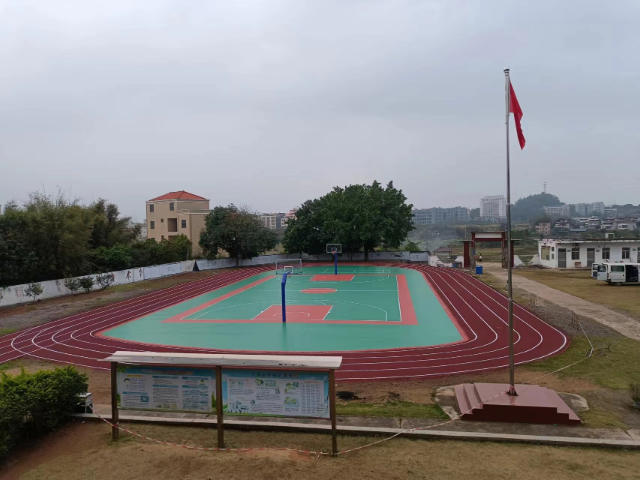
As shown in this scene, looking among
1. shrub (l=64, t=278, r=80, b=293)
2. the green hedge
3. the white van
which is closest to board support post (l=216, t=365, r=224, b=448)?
the green hedge

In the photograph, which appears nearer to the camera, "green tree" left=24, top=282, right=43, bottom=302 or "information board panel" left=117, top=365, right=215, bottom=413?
"information board panel" left=117, top=365, right=215, bottom=413

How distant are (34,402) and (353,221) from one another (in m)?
42.0

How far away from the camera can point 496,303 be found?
79.9 ft

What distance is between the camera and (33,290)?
27.0 metres

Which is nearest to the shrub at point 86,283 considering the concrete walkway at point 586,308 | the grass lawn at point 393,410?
the grass lawn at point 393,410

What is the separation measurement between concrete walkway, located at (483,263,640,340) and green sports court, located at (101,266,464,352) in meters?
5.84

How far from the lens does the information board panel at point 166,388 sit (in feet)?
25.3

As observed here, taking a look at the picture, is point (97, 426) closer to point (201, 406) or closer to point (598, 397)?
point (201, 406)

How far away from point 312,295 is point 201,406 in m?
20.9

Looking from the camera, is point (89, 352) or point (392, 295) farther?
point (392, 295)

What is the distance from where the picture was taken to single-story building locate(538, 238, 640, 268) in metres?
39.4

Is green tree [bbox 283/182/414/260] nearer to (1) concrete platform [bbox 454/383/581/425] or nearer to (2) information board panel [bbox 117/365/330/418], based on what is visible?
(1) concrete platform [bbox 454/383/581/425]

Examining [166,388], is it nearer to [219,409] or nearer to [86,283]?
[219,409]

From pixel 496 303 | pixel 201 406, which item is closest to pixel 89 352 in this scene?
pixel 201 406
